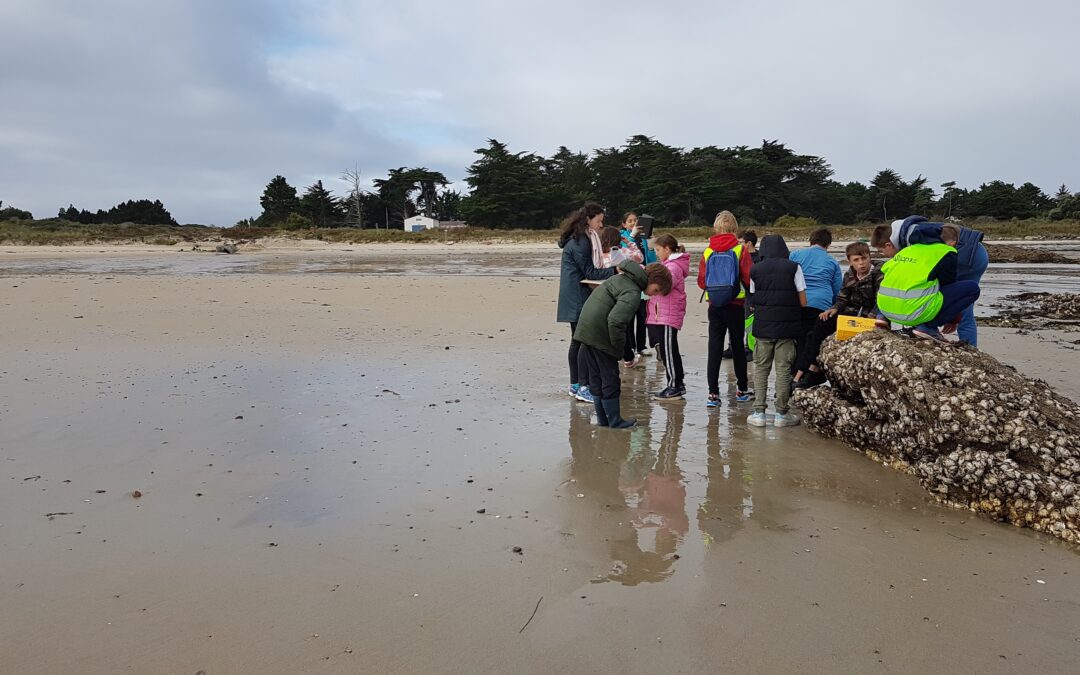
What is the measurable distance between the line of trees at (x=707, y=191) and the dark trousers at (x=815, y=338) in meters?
52.3

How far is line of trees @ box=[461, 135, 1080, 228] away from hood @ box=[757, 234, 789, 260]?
172ft

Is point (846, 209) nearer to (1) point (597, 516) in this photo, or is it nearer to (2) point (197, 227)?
(2) point (197, 227)

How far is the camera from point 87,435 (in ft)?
17.9

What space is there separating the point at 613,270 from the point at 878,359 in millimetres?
2785

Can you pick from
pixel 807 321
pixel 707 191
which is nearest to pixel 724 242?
pixel 807 321

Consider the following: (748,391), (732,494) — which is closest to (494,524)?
(732,494)

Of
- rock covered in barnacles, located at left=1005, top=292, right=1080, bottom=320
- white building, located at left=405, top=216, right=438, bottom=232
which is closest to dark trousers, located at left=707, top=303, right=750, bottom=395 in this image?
rock covered in barnacles, located at left=1005, top=292, right=1080, bottom=320

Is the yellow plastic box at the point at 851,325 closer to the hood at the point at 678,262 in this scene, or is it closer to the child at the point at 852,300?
the child at the point at 852,300

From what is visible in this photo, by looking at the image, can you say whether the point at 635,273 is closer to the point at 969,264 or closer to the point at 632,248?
the point at 632,248

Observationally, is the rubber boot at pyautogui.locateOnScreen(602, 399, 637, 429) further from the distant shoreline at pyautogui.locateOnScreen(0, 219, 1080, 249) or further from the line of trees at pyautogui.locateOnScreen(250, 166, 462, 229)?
the line of trees at pyautogui.locateOnScreen(250, 166, 462, 229)

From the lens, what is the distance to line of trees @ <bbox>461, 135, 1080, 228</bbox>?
58.7 metres

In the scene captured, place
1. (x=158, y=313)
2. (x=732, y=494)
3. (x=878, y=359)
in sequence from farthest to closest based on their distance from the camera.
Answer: (x=158, y=313), (x=878, y=359), (x=732, y=494)

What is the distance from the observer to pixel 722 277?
6652 millimetres

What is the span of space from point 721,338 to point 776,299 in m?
0.83
